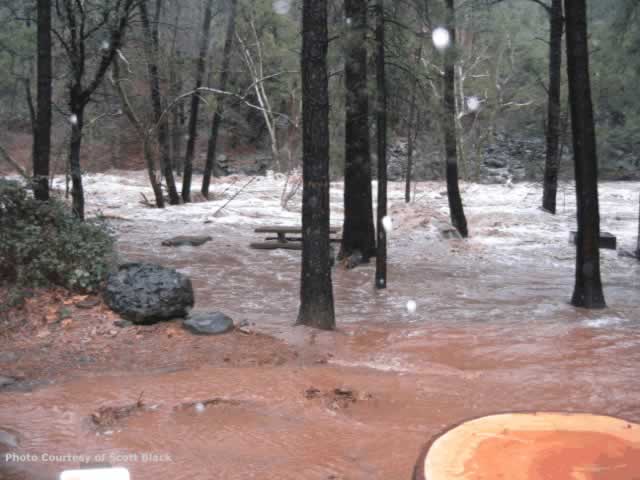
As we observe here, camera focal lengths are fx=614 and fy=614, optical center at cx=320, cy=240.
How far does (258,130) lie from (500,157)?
57.6ft

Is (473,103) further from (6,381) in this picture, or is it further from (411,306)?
(6,381)

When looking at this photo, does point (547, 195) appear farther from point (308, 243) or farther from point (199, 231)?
point (308, 243)

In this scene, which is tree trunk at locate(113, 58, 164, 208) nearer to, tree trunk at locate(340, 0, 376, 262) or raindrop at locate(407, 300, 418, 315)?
tree trunk at locate(340, 0, 376, 262)

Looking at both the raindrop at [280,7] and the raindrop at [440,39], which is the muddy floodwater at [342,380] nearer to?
the raindrop at [440,39]

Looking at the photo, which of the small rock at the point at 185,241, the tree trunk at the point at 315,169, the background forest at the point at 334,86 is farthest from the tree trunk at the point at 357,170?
the tree trunk at the point at 315,169

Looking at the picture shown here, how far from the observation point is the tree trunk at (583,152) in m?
8.57

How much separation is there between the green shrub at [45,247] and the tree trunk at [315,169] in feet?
8.21

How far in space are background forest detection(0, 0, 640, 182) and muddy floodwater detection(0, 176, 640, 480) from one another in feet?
12.5

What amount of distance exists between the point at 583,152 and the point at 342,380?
17.5 ft

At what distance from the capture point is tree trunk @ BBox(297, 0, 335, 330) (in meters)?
7.10

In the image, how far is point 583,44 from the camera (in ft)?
28.2

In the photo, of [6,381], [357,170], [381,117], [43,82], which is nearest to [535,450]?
[6,381]

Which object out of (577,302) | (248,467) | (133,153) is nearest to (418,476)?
(248,467)

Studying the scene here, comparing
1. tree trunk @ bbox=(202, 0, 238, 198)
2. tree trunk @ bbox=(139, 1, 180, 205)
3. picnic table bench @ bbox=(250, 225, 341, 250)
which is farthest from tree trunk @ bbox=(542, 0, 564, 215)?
tree trunk @ bbox=(139, 1, 180, 205)
